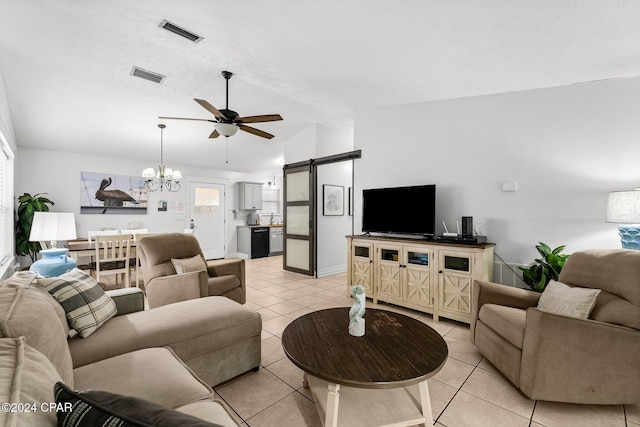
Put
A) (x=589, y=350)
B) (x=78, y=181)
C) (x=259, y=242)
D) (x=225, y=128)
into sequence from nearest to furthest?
(x=589, y=350) < (x=225, y=128) < (x=78, y=181) < (x=259, y=242)

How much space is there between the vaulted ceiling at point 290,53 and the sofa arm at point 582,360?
6.81 feet

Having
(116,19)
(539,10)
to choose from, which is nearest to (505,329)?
(539,10)

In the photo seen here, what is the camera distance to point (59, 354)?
1132 millimetres

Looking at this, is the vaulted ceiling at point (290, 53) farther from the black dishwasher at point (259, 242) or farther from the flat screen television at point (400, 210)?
the black dishwasher at point (259, 242)

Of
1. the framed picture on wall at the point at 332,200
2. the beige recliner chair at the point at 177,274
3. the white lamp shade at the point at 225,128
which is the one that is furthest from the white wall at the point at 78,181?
the white lamp shade at the point at 225,128

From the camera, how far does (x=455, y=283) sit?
3.06 metres

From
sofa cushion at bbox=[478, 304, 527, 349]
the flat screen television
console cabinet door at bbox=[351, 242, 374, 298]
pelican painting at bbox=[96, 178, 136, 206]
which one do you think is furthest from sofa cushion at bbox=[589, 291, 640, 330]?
pelican painting at bbox=[96, 178, 136, 206]

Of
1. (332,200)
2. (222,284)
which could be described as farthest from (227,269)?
(332,200)

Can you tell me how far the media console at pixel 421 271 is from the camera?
2.99 meters

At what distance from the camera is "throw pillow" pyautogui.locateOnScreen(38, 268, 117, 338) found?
156cm

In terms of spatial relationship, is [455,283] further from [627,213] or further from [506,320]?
[627,213]

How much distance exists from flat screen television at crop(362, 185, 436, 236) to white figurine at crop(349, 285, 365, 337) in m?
1.99

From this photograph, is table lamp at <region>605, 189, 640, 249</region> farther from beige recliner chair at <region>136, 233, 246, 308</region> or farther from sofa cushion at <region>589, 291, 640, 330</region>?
beige recliner chair at <region>136, 233, 246, 308</region>

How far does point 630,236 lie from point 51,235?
5.27 m
